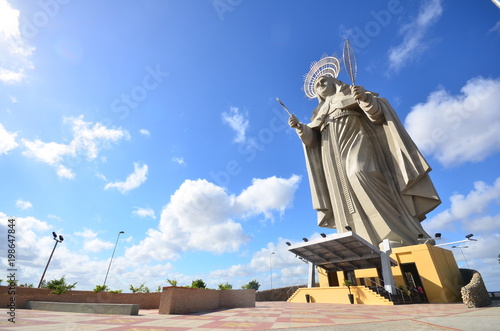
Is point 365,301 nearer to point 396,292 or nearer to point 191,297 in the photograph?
point 396,292

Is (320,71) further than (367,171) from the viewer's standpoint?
Yes

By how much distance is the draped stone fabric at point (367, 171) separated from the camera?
20.5 meters

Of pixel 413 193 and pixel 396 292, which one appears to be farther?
pixel 413 193

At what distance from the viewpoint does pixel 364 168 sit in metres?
22.5

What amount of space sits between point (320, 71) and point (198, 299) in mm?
30642

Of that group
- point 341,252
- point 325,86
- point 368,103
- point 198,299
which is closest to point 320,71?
point 325,86

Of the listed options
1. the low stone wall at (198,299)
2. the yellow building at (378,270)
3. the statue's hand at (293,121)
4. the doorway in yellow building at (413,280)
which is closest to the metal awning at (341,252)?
the yellow building at (378,270)

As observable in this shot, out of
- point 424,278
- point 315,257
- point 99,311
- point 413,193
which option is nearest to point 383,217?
point 413,193

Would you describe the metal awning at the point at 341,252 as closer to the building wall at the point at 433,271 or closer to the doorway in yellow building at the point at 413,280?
the building wall at the point at 433,271

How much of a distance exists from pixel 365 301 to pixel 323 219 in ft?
36.7

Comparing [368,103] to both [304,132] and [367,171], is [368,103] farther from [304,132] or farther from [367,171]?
[304,132]

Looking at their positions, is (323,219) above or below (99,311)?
above

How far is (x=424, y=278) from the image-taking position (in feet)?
54.7

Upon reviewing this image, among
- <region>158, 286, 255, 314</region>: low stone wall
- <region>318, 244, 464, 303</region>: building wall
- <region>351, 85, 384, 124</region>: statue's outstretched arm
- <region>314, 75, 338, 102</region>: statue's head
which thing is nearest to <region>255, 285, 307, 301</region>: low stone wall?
<region>318, 244, 464, 303</region>: building wall
